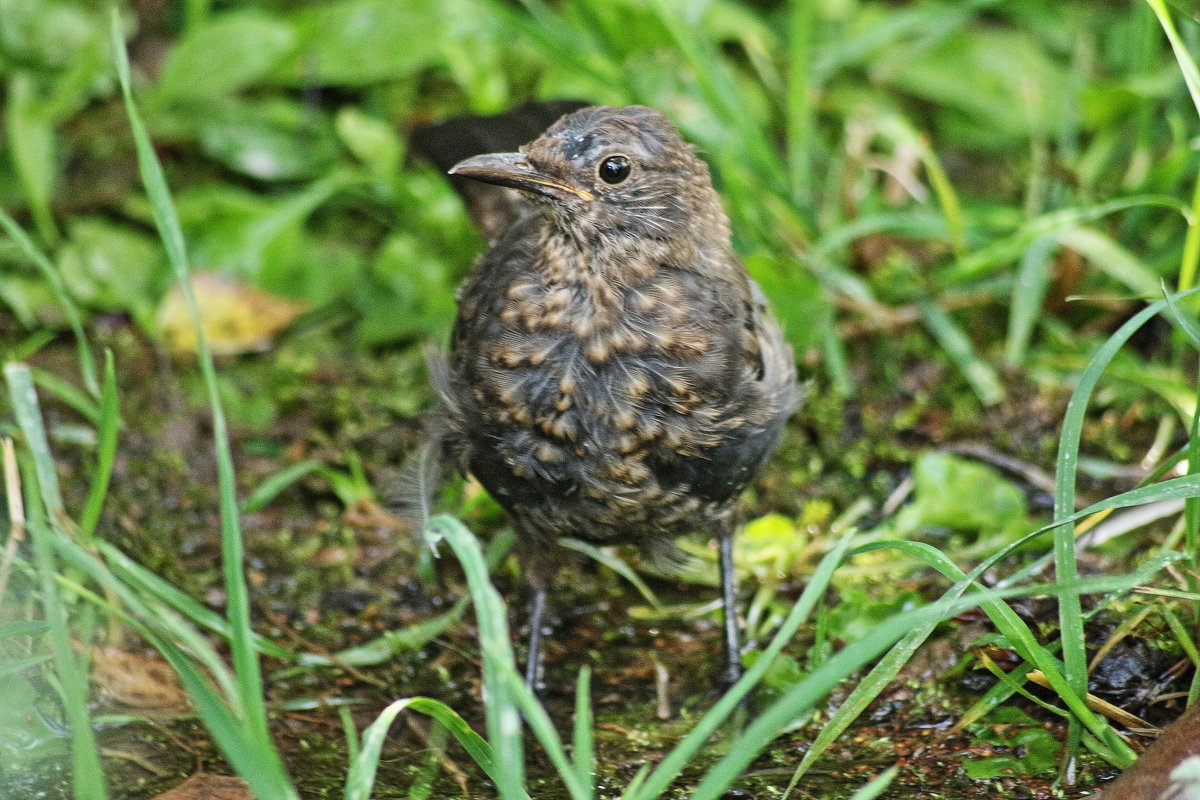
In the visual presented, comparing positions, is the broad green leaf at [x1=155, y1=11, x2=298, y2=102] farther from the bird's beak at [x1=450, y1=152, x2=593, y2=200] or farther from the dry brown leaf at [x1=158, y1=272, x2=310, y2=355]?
the bird's beak at [x1=450, y1=152, x2=593, y2=200]

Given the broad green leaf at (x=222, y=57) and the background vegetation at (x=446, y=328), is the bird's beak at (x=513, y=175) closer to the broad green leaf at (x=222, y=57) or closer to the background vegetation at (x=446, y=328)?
the background vegetation at (x=446, y=328)

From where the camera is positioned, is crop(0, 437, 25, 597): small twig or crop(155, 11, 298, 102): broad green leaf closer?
crop(0, 437, 25, 597): small twig

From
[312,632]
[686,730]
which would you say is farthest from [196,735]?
[686,730]

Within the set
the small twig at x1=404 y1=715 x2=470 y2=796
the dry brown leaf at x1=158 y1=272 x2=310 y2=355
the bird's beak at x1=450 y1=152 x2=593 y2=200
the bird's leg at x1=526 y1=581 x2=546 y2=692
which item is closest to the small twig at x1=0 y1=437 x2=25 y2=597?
the small twig at x1=404 y1=715 x2=470 y2=796

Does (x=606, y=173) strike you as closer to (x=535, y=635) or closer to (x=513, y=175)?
(x=513, y=175)

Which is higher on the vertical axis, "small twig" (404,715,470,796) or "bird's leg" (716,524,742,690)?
"bird's leg" (716,524,742,690)
